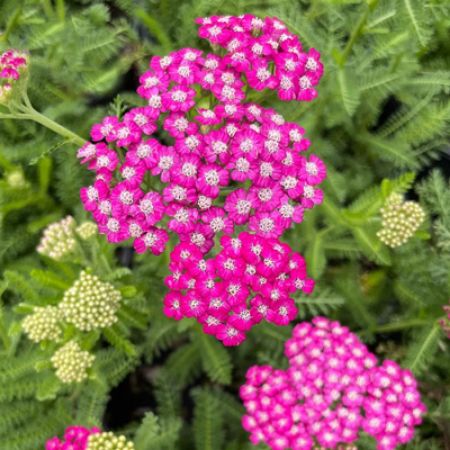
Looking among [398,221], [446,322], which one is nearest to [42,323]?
[398,221]

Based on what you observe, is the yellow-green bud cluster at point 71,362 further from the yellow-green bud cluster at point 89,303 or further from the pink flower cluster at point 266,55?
the pink flower cluster at point 266,55

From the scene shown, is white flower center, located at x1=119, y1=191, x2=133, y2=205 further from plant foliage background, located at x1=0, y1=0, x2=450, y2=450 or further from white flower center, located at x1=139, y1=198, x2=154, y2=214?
plant foliage background, located at x1=0, y1=0, x2=450, y2=450

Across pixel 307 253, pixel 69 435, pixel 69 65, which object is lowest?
pixel 69 435

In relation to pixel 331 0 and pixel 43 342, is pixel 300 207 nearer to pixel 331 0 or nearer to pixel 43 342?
pixel 331 0

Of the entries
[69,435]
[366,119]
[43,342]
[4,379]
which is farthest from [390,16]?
[4,379]

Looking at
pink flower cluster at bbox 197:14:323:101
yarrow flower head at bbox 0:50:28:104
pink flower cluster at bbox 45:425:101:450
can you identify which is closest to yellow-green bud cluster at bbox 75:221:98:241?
yarrow flower head at bbox 0:50:28:104
